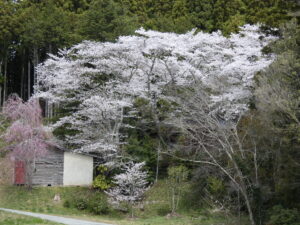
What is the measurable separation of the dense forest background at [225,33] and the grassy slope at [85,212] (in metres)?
1.16

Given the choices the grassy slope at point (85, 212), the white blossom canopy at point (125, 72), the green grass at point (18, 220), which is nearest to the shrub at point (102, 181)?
the grassy slope at point (85, 212)

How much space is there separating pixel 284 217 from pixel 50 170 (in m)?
11.8

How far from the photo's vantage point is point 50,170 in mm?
20656

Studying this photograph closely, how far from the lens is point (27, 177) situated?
1933 centimetres

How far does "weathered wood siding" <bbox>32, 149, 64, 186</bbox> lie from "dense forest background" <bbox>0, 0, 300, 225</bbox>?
1.41m

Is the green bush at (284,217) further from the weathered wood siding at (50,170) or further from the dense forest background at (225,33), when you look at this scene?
the weathered wood siding at (50,170)

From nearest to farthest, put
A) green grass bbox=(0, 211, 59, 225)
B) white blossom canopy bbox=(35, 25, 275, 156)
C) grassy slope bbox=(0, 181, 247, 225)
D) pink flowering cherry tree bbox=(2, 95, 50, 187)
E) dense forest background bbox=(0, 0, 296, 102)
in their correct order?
green grass bbox=(0, 211, 59, 225)
grassy slope bbox=(0, 181, 247, 225)
pink flowering cherry tree bbox=(2, 95, 50, 187)
white blossom canopy bbox=(35, 25, 275, 156)
dense forest background bbox=(0, 0, 296, 102)

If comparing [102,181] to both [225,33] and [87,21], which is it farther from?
[225,33]

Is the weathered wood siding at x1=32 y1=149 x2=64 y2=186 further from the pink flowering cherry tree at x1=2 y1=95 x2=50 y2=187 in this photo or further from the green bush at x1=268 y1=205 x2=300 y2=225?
the green bush at x1=268 y1=205 x2=300 y2=225

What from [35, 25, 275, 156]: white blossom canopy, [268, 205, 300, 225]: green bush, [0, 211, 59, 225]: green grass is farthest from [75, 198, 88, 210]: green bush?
[268, 205, 300, 225]: green bush

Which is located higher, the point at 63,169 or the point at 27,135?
the point at 27,135

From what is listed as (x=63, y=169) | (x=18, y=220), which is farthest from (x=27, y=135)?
(x=18, y=220)

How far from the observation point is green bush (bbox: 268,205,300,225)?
1353cm

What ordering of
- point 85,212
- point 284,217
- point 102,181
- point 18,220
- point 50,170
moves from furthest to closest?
point 50,170
point 102,181
point 85,212
point 284,217
point 18,220
